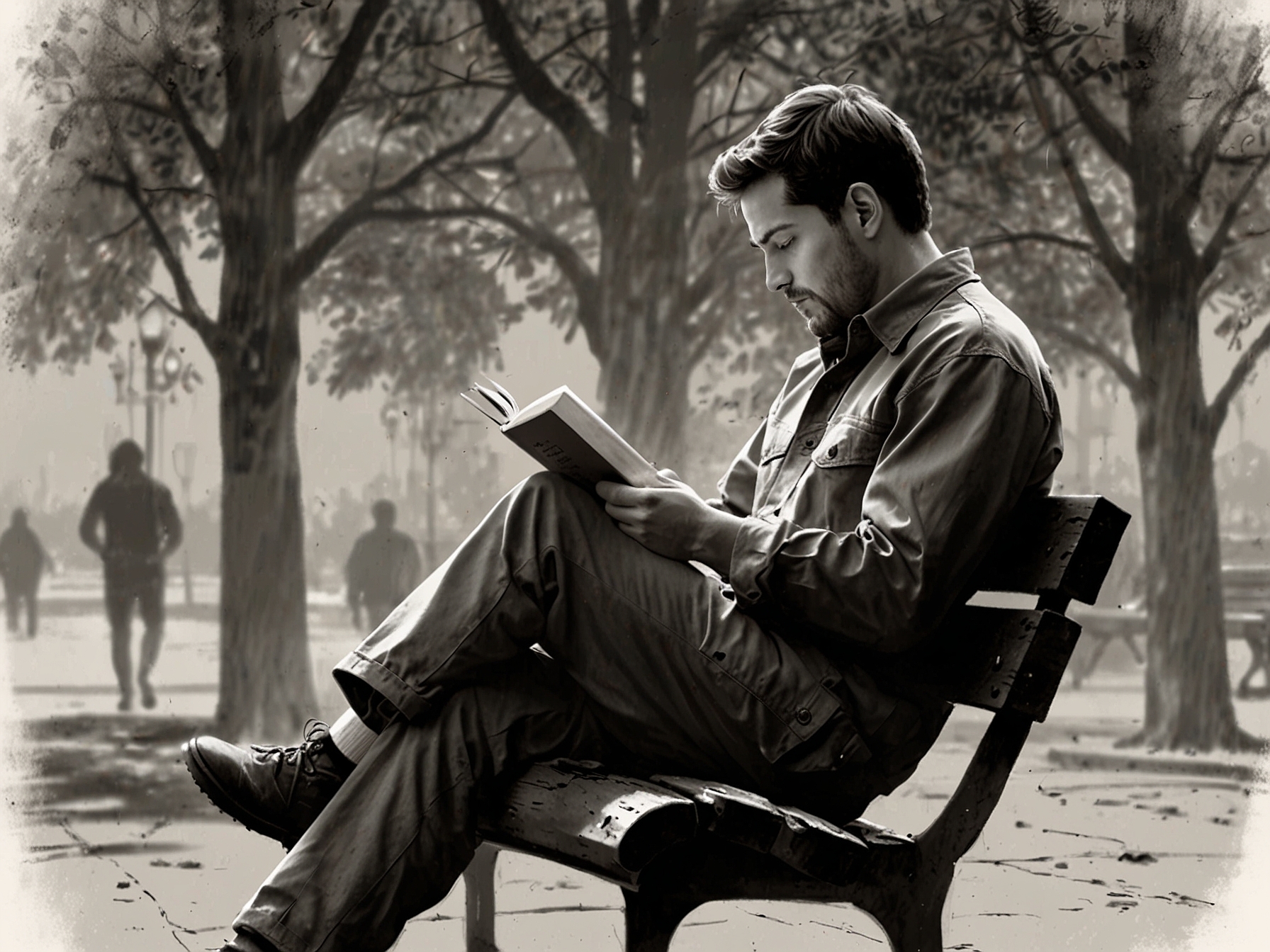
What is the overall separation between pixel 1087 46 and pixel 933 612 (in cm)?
704

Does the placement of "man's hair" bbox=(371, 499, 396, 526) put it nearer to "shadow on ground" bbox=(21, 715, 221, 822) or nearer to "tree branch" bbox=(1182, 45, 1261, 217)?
"shadow on ground" bbox=(21, 715, 221, 822)

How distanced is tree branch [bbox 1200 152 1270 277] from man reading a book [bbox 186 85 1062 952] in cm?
630

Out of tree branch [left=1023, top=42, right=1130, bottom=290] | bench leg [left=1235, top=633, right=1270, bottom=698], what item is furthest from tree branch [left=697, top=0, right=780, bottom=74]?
bench leg [left=1235, top=633, right=1270, bottom=698]

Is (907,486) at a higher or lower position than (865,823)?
higher

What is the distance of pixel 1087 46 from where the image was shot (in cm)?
826

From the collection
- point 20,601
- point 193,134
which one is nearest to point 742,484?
point 193,134

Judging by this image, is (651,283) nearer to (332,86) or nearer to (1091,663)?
(332,86)

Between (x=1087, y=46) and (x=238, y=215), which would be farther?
(x=1087, y=46)

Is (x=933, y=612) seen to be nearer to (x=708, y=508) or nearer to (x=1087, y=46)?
(x=708, y=508)

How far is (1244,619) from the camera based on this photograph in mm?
7957

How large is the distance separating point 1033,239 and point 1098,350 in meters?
0.75

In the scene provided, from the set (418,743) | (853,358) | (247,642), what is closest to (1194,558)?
(247,642)

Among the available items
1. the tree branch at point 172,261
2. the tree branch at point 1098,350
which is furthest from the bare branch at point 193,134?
the tree branch at point 1098,350

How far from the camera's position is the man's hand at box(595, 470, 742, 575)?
2.19 m
